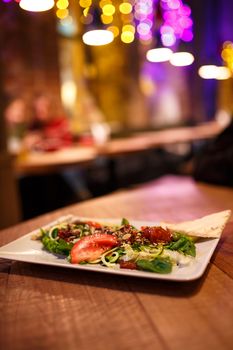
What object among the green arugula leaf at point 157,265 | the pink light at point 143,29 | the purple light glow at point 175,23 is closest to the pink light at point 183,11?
the purple light glow at point 175,23

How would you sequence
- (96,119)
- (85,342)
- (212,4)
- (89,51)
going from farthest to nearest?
(212,4) → (89,51) → (96,119) → (85,342)

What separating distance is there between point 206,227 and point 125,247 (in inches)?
10.6

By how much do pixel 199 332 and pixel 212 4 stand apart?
9.48 meters

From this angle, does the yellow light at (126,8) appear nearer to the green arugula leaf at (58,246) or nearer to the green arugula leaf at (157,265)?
the green arugula leaf at (58,246)

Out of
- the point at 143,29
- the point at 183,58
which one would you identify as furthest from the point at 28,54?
the point at 183,58

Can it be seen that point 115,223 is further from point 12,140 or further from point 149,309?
point 12,140

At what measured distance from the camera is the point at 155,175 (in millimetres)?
7270

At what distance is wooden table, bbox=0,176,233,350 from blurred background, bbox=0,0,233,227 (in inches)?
82.7

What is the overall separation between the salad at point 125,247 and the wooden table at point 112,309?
42 millimetres

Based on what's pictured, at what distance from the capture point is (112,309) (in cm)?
84

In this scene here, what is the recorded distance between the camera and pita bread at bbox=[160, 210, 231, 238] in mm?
1119

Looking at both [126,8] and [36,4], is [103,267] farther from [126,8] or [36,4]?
[126,8]

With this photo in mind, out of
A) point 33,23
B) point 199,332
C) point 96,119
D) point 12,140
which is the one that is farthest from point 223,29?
point 199,332

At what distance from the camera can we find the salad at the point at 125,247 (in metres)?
0.97
